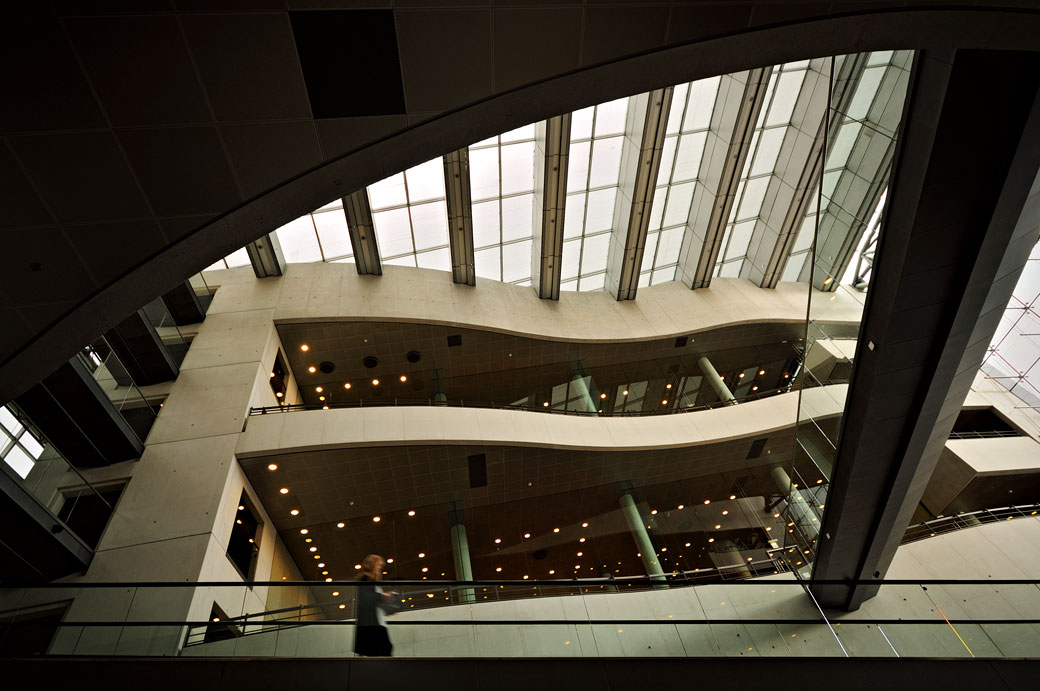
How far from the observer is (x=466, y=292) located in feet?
70.8

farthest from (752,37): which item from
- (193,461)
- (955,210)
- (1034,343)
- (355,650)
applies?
(1034,343)

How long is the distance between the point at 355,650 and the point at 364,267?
597 inches

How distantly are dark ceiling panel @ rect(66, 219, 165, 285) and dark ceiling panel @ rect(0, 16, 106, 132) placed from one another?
757 mm

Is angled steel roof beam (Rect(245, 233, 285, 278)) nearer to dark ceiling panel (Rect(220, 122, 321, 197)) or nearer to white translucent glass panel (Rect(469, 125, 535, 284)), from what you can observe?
white translucent glass panel (Rect(469, 125, 535, 284))

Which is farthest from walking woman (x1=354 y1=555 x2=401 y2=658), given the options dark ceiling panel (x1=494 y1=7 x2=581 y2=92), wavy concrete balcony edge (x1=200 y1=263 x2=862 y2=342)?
wavy concrete balcony edge (x1=200 y1=263 x2=862 y2=342)

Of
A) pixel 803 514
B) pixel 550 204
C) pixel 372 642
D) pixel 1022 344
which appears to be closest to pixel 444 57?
pixel 372 642

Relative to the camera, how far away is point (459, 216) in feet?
61.8

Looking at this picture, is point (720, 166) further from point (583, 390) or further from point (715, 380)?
point (583, 390)

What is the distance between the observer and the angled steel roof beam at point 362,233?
58.5 ft

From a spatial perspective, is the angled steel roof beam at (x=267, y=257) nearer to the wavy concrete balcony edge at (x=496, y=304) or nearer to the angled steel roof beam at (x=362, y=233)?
the wavy concrete balcony edge at (x=496, y=304)

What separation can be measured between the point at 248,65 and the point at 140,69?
73 cm

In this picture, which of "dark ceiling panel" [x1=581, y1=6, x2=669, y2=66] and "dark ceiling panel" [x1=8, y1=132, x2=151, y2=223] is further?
→ "dark ceiling panel" [x1=581, y1=6, x2=669, y2=66]

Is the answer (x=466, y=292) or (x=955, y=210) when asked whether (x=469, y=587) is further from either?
(x=466, y=292)

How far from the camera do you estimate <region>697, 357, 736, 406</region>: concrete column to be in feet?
75.7
